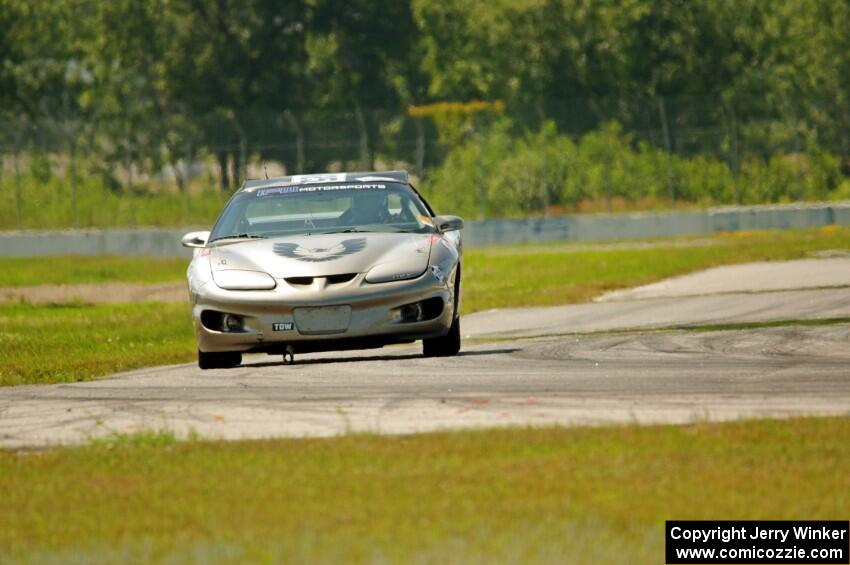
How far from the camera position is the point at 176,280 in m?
33.2

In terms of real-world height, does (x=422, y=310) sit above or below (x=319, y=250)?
below

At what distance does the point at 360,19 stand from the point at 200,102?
727 centimetres

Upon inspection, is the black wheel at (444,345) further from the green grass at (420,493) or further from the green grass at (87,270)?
the green grass at (87,270)

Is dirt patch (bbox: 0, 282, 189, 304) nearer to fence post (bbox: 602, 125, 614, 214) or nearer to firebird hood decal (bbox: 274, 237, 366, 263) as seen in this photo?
firebird hood decal (bbox: 274, 237, 366, 263)

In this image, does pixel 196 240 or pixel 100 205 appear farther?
pixel 100 205

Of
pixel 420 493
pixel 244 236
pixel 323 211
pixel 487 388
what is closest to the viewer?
pixel 420 493

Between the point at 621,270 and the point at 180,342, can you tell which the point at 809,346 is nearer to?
the point at 180,342

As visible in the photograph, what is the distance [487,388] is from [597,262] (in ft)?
67.6

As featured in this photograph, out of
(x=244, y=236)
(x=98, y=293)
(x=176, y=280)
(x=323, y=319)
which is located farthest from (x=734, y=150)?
(x=323, y=319)

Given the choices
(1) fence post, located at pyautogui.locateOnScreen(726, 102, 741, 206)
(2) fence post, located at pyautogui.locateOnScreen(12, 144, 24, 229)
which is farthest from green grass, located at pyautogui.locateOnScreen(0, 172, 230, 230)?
(1) fence post, located at pyautogui.locateOnScreen(726, 102, 741, 206)

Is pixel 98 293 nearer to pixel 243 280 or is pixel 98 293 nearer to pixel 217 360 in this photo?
pixel 217 360

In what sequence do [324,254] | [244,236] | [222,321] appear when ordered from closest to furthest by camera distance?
[324,254]
[222,321]
[244,236]

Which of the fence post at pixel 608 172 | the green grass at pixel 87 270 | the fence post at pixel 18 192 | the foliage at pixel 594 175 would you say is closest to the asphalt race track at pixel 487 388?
the green grass at pixel 87 270

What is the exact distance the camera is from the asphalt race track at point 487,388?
988cm
